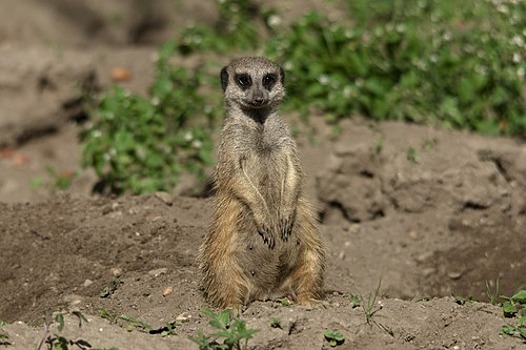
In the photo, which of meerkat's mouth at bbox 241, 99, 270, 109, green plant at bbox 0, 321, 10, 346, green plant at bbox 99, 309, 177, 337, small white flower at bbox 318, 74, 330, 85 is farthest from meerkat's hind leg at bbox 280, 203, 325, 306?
small white flower at bbox 318, 74, 330, 85

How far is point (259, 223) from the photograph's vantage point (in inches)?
180

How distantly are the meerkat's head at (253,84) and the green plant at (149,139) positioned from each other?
4.98 feet

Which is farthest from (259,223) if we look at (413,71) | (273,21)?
(273,21)

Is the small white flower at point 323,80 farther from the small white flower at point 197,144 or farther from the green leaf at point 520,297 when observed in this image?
the green leaf at point 520,297

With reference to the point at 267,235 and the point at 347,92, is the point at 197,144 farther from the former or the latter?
the point at 267,235

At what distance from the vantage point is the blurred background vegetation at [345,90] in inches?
260

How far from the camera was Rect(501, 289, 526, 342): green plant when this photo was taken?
404 cm

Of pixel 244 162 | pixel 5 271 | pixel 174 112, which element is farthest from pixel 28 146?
pixel 244 162

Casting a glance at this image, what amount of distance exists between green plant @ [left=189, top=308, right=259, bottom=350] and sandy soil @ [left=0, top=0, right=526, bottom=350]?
11 centimetres

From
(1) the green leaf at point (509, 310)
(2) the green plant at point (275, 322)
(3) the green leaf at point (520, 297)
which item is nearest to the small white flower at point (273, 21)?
(3) the green leaf at point (520, 297)

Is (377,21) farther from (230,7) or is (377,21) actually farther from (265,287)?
(265,287)

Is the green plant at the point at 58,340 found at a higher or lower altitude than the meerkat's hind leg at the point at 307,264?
higher

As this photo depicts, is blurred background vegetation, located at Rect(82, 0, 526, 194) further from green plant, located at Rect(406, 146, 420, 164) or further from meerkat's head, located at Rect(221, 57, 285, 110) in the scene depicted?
meerkat's head, located at Rect(221, 57, 285, 110)

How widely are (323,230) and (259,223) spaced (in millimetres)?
1432
